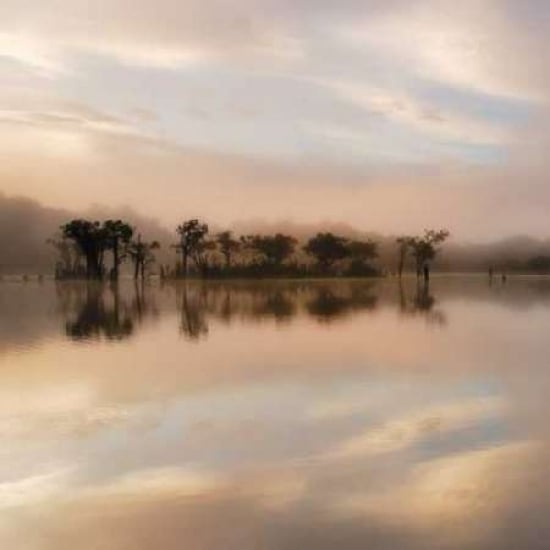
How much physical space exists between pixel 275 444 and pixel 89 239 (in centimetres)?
6139

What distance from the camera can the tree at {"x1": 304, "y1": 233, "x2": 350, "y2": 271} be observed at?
80938 millimetres

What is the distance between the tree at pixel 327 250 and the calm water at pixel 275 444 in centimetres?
6491

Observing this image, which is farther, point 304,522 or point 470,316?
point 470,316

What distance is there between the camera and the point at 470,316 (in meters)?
23.2

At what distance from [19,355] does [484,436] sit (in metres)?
8.40

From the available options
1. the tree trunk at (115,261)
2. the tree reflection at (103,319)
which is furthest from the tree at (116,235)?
the tree reflection at (103,319)

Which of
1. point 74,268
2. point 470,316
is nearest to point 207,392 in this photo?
point 470,316

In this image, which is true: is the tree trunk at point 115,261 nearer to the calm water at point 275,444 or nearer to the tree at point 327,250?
the tree at point 327,250

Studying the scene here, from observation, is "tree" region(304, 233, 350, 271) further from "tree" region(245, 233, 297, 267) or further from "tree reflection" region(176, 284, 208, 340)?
"tree reflection" region(176, 284, 208, 340)

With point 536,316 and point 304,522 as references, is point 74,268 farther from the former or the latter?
point 304,522

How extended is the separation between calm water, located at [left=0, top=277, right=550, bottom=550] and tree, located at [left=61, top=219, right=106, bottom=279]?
52.3 m

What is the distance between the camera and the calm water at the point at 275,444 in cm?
525

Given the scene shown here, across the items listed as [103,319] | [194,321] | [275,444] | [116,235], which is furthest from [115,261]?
[275,444]

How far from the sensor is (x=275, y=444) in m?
7.58
